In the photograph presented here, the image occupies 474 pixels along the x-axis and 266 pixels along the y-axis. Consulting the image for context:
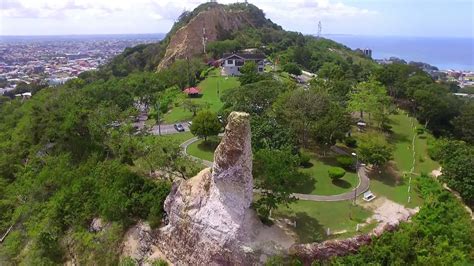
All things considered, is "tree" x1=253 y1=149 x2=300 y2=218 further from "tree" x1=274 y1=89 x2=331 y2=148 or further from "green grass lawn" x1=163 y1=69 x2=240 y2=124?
"green grass lawn" x1=163 y1=69 x2=240 y2=124

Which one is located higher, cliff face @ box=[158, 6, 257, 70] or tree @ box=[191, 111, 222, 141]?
cliff face @ box=[158, 6, 257, 70]

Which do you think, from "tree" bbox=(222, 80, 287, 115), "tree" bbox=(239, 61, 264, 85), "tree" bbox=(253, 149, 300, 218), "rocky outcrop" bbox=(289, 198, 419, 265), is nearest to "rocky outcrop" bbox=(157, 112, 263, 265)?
"tree" bbox=(253, 149, 300, 218)

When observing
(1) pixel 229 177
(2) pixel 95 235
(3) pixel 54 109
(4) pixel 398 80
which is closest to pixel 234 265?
(1) pixel 229 177

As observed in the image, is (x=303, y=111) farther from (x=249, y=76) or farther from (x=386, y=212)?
(x=249, y=76)

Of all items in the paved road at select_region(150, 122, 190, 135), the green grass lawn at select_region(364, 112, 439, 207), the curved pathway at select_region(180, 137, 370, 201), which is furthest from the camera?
the paved road at select_region(150, 122, 190, 135)

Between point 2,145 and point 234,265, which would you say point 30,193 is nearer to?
point 2,145

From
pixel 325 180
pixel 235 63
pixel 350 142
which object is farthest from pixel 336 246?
pixel 235 63
